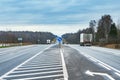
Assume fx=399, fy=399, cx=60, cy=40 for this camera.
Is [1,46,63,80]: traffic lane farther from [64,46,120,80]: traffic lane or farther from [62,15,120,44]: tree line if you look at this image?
[62,15,120,44]: tree line

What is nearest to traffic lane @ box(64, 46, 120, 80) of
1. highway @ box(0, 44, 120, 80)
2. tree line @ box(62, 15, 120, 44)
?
highway @ box(0, 44, 120, 80)

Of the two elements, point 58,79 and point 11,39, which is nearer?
point 58,79

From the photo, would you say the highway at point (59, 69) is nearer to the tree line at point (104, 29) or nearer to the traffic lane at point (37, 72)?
the traffic lane at point (37, 72)

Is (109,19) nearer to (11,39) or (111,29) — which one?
(111,29)

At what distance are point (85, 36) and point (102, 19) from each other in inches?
2496

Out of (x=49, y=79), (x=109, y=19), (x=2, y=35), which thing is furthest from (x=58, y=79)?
(x=109, y=19)

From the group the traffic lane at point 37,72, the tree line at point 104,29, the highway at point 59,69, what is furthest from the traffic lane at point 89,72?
the tree line at point 104,29

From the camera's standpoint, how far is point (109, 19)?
159125 mm

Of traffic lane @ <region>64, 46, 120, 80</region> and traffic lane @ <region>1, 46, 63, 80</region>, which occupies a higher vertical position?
traffic lane @ <region>1, 46, 63, 80</region>

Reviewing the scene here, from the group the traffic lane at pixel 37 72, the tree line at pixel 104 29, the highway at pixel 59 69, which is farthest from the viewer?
the tree line at pixel 104 29

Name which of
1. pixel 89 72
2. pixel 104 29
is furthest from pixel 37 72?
pixel 104 29

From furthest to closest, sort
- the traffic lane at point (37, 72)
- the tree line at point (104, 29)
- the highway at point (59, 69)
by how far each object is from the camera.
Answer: the tree line at point (104, 29)
the highway at point (59, 69)
the traffic lane at point (37, 72)

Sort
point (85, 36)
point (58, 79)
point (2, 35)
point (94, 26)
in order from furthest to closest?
point (94, 26) → point (2, 35) → point (85, 36) → point (58, 79)

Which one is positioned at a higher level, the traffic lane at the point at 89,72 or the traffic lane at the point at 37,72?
the traffic lane at the point at 37,72
